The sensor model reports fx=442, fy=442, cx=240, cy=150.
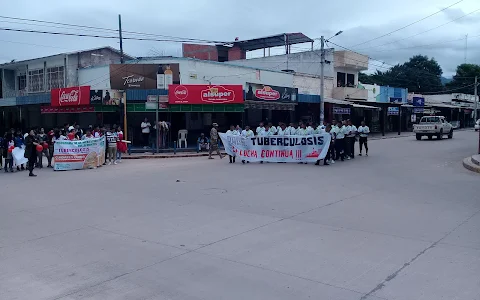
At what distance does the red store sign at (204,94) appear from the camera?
25.6 meters

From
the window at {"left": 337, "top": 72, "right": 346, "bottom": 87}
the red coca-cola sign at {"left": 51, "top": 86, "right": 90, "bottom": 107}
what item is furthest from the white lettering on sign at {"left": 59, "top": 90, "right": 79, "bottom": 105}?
the window at {"left": 337, "top": 72, "right": 346, "bottom": 87}

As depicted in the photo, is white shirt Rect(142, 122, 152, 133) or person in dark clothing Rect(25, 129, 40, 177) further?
white shirt Rect(142, 122, 152, 133)

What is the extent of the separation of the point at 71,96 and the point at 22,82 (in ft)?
48.6

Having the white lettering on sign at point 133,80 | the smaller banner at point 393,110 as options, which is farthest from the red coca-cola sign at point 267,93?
the smaller banner at point 393,110

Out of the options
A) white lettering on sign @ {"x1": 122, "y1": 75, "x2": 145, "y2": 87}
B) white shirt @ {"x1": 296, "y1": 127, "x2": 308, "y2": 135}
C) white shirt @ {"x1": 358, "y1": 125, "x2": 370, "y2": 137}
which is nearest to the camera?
white shirt @ {"x1": 296, "y1": 127, "x2": 308, "y2": 135}

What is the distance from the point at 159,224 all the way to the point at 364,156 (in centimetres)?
1536

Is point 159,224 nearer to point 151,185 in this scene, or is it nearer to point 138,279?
point 138,279

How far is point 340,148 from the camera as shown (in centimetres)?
1920

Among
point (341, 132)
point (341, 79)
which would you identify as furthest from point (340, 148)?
point (341, 79)

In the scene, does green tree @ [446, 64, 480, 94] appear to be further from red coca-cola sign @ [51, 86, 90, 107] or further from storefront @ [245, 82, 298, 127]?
red coca-cola sign @ [51, 86, 90, 107]

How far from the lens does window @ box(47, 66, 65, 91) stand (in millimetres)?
34219

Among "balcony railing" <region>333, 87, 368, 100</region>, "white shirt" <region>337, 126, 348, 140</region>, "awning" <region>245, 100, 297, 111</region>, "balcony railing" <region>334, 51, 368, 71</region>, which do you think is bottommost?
"white shirt" <region>337, 126, 348, 140</region>

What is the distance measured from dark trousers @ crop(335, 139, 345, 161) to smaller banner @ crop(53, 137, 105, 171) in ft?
33.6

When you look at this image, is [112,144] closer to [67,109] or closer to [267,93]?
[67,109]
